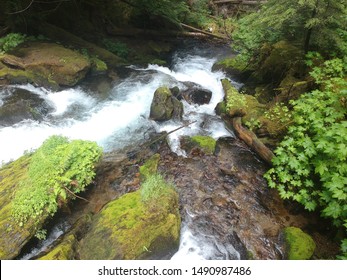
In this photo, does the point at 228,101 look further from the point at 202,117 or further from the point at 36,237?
the point at 36,237

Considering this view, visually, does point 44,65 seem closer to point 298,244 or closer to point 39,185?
point 39,185

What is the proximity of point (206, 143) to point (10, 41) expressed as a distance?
27.9ft

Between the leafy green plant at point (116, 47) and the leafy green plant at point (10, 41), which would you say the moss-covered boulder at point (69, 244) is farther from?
the leafy green plant at point (116, 47)

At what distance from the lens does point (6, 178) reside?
19.0ft

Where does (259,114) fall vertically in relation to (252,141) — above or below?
above

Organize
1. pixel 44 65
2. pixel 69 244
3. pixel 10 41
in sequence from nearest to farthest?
pixel 69 244 → pixel 44 65 → pixel 10 41

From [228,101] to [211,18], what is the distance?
42.3 feet

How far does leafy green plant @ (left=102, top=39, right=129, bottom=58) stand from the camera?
41.8ft

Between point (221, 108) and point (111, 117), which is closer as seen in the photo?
point (111, 117)

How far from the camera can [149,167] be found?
670cm

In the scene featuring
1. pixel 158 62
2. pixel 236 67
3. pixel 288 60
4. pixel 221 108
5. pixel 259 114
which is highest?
pixel 288 60

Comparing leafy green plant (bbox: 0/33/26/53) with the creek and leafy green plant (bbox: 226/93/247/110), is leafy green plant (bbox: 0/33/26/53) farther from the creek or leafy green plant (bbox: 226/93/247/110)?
leafy green plant (bbox: 226/93/247/110)

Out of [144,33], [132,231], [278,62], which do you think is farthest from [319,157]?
[144,33]

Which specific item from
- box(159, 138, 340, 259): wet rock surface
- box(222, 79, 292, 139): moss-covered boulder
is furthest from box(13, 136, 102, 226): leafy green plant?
box(222, 79, 292, 139): moss-covered boulder
